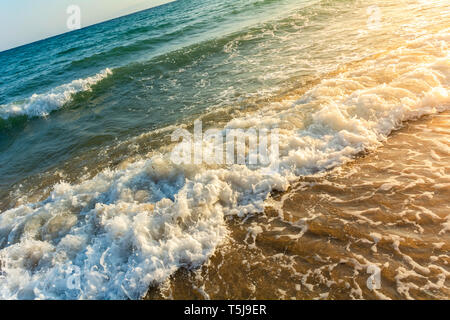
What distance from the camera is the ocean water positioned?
3.56 metres

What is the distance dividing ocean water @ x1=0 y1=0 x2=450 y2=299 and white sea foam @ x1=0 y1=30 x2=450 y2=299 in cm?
2

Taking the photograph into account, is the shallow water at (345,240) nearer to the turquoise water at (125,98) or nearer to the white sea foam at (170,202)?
the white sea foam at (170,202)

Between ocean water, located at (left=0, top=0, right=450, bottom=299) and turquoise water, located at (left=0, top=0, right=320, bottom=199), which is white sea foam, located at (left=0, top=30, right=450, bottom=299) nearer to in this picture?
ocean water, located at (left=0, top=0, right=450, bottom=299)

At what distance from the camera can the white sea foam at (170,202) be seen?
3.88 meters

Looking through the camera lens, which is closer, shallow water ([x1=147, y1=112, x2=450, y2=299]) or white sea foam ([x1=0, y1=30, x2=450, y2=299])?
shallow water ([x1=147, y1=112, x2=450, y2=299])

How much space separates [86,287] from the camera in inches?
146

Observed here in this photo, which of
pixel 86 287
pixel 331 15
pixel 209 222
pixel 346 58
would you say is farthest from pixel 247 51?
pixel 86 287

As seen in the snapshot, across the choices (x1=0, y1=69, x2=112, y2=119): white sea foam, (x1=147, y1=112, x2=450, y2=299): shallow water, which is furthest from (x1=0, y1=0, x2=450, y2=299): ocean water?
(x1=0, y1=69, x2=112, y2=119): white sea foam

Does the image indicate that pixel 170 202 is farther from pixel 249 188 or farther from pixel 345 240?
pixel 345 240

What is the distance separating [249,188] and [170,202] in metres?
1.41

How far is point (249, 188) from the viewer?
495 cm

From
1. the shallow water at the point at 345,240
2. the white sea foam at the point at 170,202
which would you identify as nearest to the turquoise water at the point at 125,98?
the white sea foam at the point at 170,202

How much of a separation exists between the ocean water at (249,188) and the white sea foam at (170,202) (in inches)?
1.0

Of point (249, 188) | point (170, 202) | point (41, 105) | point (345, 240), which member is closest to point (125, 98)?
point (41, 105)
